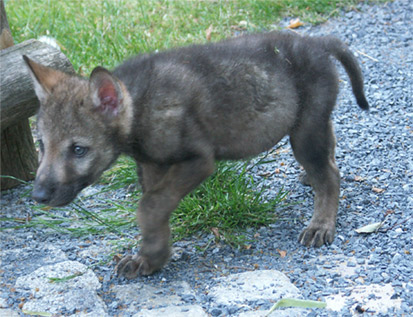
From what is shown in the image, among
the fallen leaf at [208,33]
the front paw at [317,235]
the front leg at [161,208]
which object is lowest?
the front paw at [317,235]

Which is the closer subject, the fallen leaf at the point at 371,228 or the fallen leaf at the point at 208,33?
the fallen leaf at the point at 371,228

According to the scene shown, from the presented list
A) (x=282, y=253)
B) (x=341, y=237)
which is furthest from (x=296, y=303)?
(x=341, y=237)

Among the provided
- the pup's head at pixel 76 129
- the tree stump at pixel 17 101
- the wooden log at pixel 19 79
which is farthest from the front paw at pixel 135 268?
the wooden log at pixel 19 79

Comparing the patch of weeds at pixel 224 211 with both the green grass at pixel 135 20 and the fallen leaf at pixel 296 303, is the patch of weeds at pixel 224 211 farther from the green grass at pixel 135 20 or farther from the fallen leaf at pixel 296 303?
the green grass at pixel 135 20

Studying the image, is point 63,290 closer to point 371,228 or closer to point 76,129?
point 76,129

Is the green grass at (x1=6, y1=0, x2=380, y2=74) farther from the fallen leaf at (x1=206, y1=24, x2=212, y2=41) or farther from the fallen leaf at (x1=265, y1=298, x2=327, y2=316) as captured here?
the fallen leaf at (x1=265, y1=298, x2=327, y2=316)

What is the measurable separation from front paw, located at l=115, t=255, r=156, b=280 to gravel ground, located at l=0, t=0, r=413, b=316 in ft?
0.17

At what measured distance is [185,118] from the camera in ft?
13.9

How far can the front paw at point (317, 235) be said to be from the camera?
457 centimetres

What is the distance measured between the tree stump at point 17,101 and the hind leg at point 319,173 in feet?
6.05

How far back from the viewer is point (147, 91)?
14.0 ft

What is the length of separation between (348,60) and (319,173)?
868mm

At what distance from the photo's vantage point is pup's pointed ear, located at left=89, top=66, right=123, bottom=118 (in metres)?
3.96

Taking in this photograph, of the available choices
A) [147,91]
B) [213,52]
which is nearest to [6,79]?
[147,91]
